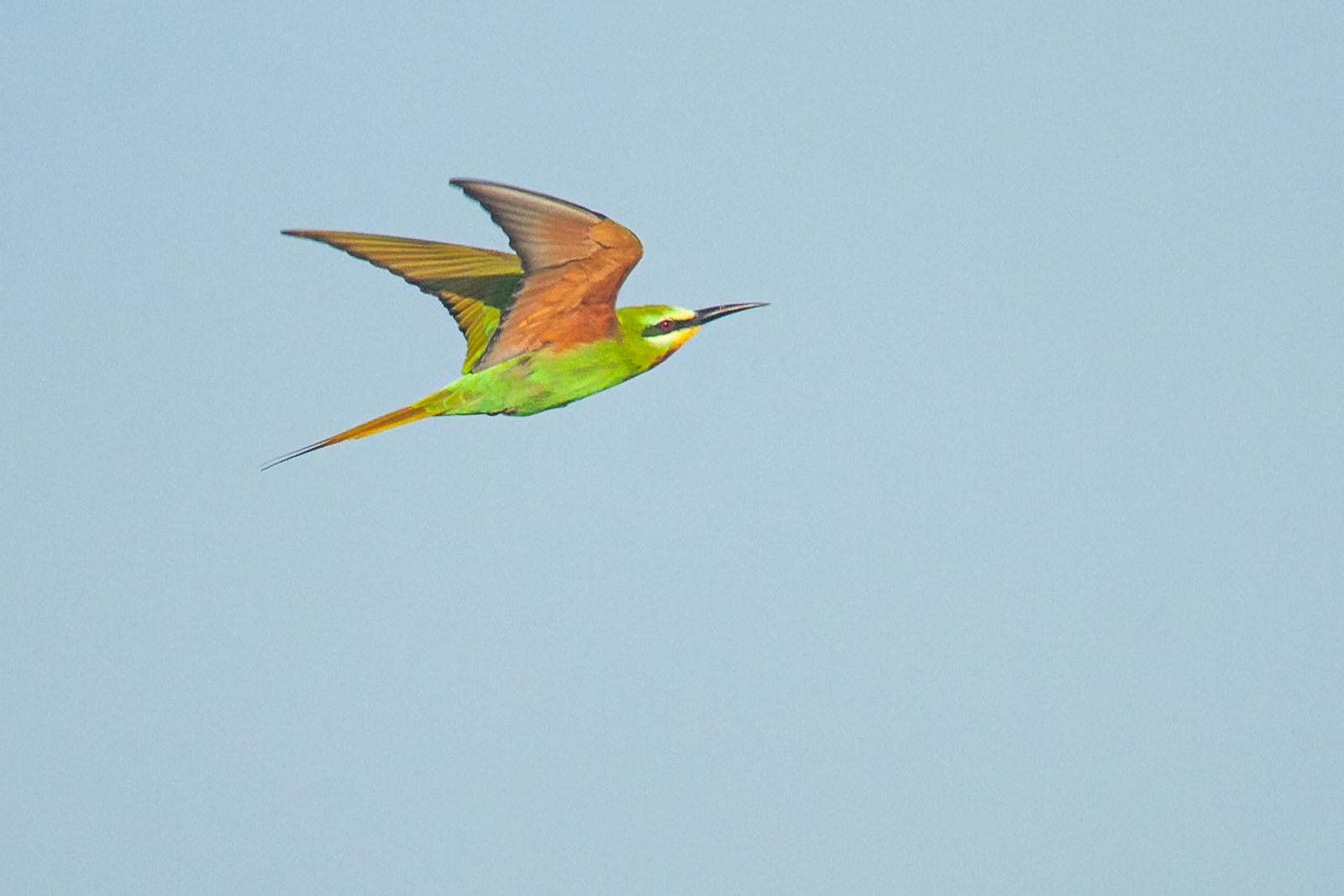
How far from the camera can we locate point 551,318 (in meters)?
6.44

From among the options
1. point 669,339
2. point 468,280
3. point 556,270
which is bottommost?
point 669,339

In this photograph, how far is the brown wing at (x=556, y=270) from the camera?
234 inches

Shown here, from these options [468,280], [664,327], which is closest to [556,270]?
[664,327]

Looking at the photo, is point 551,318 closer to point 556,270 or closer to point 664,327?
point 556,270

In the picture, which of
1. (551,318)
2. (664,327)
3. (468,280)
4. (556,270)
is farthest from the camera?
(468,280)

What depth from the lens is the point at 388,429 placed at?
6.46 m

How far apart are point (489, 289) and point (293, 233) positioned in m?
1.09

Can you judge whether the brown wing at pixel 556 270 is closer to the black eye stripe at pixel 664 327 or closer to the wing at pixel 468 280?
the black eye stripe at pixel 664 327

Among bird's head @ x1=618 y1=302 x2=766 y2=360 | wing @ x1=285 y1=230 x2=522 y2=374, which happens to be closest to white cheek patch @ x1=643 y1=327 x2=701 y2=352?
bird's head @ x1=618 y1=302 x2=766 y2=360

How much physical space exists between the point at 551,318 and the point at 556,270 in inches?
9.6

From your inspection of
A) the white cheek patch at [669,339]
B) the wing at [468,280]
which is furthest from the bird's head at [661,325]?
the wing at [468,280]

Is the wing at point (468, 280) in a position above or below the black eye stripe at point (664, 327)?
above

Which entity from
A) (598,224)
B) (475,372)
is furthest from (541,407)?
(598,224)

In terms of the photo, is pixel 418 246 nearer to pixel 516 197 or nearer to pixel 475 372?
pixel 475 372
